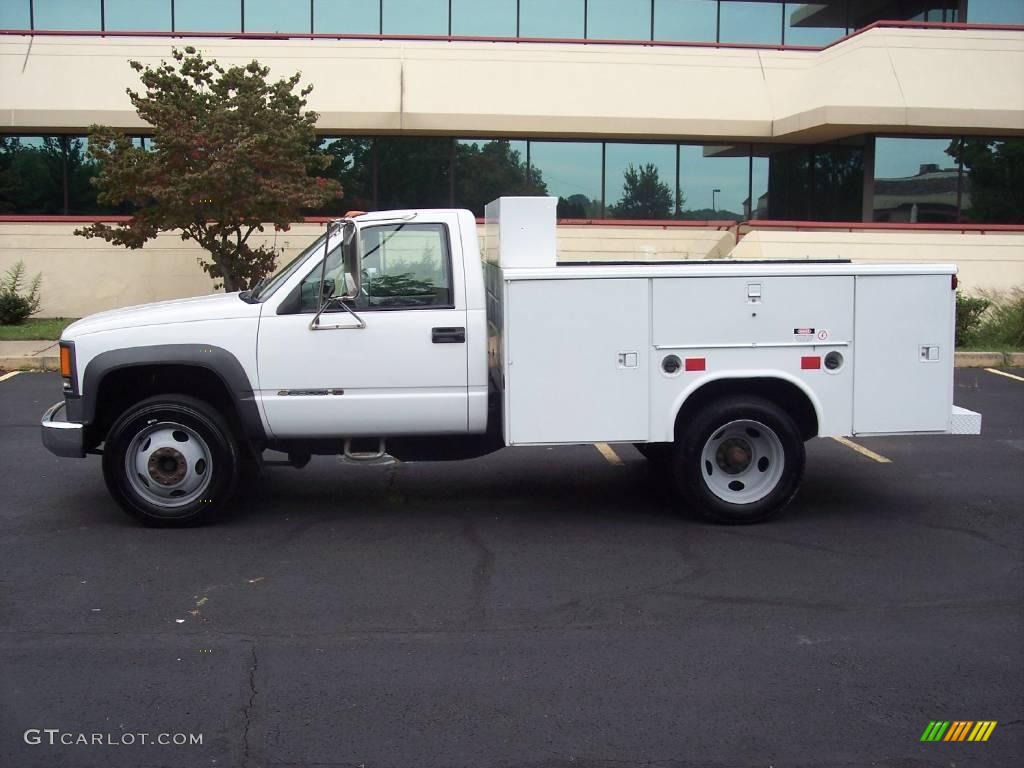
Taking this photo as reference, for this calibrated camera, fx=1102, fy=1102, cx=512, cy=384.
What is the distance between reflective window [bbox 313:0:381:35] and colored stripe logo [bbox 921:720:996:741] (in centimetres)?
1993

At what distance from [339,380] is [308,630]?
2169 mm

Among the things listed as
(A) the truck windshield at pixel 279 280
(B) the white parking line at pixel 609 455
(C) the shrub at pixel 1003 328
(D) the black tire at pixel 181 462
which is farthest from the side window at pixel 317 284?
(C) the shrub at pixel 1003 328

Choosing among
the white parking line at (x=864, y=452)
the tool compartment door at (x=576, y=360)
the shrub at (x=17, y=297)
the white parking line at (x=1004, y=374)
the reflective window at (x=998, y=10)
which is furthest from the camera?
the reflective window at (x=998, y=10)

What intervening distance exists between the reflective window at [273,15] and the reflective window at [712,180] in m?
8.24

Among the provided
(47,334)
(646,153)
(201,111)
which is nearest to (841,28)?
(646,153)

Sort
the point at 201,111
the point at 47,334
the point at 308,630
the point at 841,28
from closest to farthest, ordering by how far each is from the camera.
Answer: the point at 308,630 → the point at 201,111 → the point at 47,334 → the point at 841,28

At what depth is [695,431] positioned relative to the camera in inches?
299

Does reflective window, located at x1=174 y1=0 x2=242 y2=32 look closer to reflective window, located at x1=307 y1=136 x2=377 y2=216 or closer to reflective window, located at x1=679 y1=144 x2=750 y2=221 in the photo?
reflective window, located at x1=307 y1=136 x2=377 y2=216

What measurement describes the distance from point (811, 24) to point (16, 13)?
1613 cm

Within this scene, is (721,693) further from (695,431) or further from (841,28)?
(841,28)

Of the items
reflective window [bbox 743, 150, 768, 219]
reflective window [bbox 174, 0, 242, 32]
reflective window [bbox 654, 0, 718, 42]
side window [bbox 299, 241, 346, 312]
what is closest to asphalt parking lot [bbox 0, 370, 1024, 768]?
side window [bbox 299, 241, 346, 312]

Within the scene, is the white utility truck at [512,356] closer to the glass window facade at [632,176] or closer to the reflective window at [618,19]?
the glass window facade at [632,176]

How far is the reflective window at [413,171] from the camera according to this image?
21.1 meters

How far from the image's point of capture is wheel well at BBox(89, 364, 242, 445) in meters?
7.63
